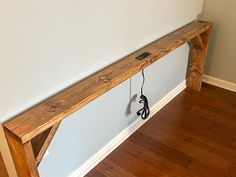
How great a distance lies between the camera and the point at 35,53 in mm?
1157

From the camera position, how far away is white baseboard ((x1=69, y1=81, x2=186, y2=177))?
1771 mm

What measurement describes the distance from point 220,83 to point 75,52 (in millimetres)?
1706

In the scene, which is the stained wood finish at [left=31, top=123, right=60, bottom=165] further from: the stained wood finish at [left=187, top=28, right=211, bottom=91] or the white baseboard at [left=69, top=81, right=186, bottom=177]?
the stained wood finish at [left=187, top=28, right=211, bottom=91]

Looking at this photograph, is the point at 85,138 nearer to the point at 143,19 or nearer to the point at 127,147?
the point at 127,147

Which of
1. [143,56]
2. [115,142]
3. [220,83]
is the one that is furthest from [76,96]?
[220,83]

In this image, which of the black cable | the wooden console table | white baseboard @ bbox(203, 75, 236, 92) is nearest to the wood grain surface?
the wooden console table

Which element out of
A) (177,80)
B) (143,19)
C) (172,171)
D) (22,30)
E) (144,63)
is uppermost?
(22,30)

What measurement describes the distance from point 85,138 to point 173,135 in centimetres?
73

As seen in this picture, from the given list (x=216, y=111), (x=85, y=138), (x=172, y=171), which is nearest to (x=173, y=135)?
(x=172, y=171)

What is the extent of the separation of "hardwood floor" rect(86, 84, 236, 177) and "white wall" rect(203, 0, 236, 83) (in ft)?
0.87

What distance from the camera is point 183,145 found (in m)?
1.99

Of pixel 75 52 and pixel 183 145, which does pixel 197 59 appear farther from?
pixel 75 52

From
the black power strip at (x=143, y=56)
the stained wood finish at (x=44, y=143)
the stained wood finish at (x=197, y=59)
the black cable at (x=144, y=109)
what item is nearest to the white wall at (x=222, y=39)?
the stained wood finish at (x=197, y=59)

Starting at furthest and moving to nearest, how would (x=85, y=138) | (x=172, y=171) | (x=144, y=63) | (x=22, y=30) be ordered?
1. (x=172, y=171)
2. (x=85, y=138)
3. (x=144, y=63)
4. (x=22, y=30)
